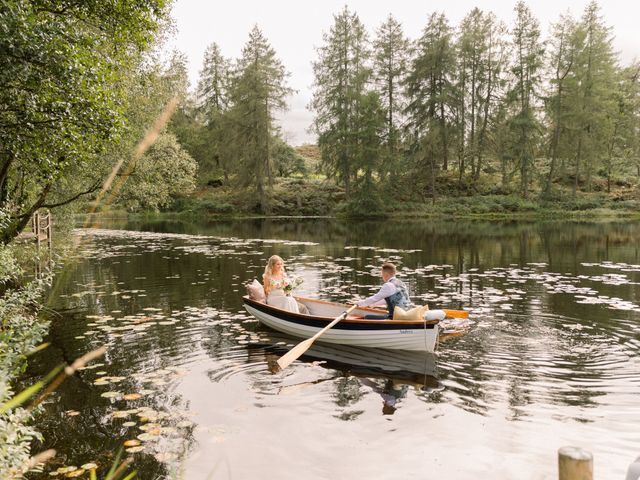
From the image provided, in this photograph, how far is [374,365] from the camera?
9.89m

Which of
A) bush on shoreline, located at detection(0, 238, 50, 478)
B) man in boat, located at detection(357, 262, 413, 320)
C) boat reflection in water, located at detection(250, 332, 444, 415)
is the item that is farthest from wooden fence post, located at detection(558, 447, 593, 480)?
A: man in boat, located at detection(357, 262, 413, 320)

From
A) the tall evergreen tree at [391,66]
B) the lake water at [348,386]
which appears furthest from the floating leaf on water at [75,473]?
the tall evergreen tree at [391,66]

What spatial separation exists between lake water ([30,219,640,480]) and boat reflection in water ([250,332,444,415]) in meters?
0.05

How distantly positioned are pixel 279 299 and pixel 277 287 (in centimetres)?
38

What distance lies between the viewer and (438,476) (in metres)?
5.84

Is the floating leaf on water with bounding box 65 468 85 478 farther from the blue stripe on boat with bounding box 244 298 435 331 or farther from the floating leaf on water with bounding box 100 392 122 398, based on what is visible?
the blue stripe on boat with bounding box 244 298 435 331

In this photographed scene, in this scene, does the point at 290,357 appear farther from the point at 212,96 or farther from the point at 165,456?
the point at 212,96

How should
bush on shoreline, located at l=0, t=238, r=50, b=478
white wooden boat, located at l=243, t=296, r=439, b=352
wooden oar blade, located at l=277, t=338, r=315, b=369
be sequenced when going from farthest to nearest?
white wooden boat, located at l=243, t=296, r=439, b=352 → wooden oar blade, located at l=277, t=338, r=315, b=369 → bush on shoreline, located at l=0, t=238, r=50, b=478

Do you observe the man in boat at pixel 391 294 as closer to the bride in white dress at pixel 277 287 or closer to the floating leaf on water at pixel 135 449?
the bride in white dress at pixel 277 287

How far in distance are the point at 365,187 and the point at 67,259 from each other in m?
31.6

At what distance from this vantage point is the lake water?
6.30 m

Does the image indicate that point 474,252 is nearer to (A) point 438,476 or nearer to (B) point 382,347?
(B) point 382,347

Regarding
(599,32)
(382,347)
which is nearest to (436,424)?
(382,347)

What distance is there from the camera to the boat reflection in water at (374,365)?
28.3ft
